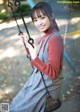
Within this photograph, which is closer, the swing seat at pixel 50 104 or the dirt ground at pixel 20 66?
the swing seat at pixel 50 104

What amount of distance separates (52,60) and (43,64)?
49mm

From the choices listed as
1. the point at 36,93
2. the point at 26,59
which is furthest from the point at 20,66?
the point at 36,93

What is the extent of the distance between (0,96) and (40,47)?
1.37 metres

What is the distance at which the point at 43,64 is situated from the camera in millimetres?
1570

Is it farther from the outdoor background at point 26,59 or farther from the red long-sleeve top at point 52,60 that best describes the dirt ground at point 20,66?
the red long-sleeve top at point 52,60

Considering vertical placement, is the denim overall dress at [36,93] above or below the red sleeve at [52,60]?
below

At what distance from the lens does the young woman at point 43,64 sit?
1574 millimetres

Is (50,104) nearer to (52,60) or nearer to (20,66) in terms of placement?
(52,60)

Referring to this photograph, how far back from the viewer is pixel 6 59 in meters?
3.70

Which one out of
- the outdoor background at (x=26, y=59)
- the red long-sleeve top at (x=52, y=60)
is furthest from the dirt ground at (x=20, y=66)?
the red long-sleeve top at (x=52, y=60)

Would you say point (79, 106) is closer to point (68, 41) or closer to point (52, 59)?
point (52, 59)

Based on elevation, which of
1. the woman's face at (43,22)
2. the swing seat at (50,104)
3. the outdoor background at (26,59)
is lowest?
the outdoor background at (26,59)

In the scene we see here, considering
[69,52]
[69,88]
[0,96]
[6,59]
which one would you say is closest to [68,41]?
[69,52]

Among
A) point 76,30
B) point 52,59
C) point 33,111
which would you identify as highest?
point 52,59
